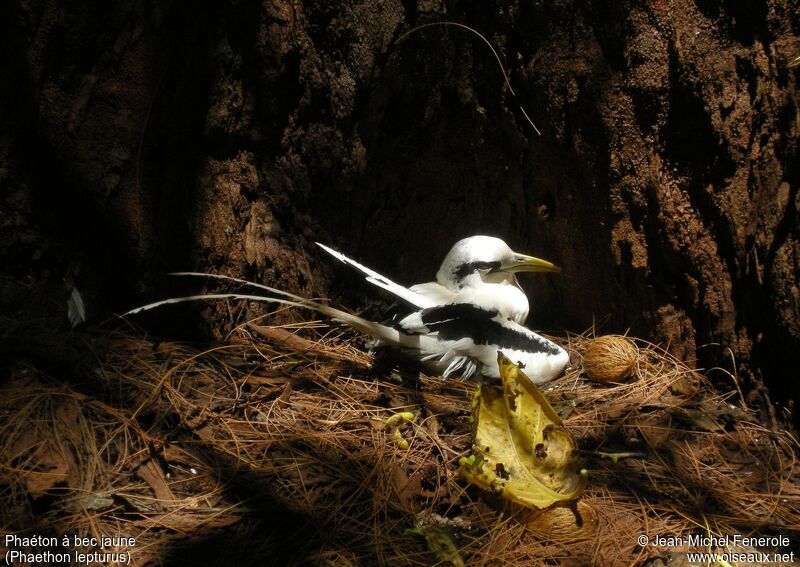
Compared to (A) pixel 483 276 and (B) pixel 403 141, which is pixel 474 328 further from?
(B) pixel 403 141

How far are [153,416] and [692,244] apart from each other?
236cm

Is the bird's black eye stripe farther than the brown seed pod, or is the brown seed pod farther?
the bird's black eye stripe

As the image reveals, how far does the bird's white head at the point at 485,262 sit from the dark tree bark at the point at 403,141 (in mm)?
233

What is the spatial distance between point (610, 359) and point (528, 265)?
648mm

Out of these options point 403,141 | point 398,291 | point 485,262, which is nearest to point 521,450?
point 398,291

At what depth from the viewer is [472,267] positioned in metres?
3.15

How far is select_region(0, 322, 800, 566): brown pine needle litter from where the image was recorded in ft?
6.28

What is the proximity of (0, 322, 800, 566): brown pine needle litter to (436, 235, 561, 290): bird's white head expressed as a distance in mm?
634

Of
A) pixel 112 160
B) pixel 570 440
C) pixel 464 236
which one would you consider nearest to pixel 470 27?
pixel 464 236

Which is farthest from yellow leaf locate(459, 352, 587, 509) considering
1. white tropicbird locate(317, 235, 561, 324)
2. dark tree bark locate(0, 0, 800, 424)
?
dark tree bark locate(0, 0, 800, 424)

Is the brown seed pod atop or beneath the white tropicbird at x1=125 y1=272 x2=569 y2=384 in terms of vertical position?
beneath

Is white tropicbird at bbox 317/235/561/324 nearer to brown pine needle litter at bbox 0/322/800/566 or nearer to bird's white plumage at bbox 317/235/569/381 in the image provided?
bird's white plumage at bbox 317/235/569/381

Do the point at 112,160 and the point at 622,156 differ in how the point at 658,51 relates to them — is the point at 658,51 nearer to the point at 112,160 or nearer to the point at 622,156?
the point at 622,156

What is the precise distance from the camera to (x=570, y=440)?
2242 mm
